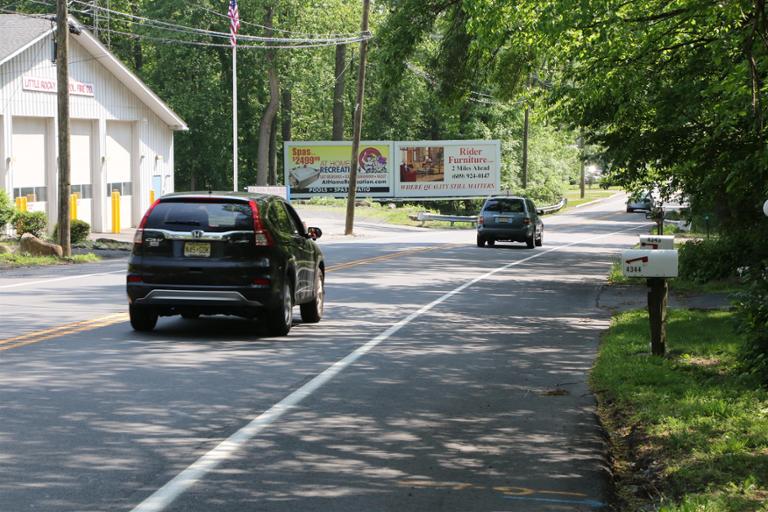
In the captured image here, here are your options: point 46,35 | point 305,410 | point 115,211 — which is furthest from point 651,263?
point 115,211

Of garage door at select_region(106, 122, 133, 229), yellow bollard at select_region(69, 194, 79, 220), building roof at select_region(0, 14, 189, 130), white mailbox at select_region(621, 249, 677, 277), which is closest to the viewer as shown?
white mailbox at select_region(621, 249, 677, 277)

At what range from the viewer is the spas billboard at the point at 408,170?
243 ft

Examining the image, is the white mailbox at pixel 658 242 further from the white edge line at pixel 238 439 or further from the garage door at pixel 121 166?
the garage door at pixel 121 166

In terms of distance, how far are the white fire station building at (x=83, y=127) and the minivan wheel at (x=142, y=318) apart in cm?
2214

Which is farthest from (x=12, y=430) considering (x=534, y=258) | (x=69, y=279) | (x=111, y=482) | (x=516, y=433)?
(x=534, y=258)

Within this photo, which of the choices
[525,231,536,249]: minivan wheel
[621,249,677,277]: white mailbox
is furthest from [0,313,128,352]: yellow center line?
[525,231,536,249]: minivan wheel

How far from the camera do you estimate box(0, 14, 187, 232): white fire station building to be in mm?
37469

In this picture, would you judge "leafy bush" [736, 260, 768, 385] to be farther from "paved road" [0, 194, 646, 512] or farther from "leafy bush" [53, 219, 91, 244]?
"leafy bush" [53, 219, 91, 244]

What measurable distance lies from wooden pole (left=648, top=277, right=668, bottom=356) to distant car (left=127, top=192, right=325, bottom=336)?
4388 millimetres

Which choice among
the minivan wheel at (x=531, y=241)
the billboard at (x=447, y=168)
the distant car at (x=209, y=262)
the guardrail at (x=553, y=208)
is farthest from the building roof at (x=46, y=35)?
the guardrail at (x=553, y=208)

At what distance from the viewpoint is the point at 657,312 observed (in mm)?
12578

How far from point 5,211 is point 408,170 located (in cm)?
4320

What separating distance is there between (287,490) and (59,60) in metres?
25.4

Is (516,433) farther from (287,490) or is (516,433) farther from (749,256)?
(749,256)
